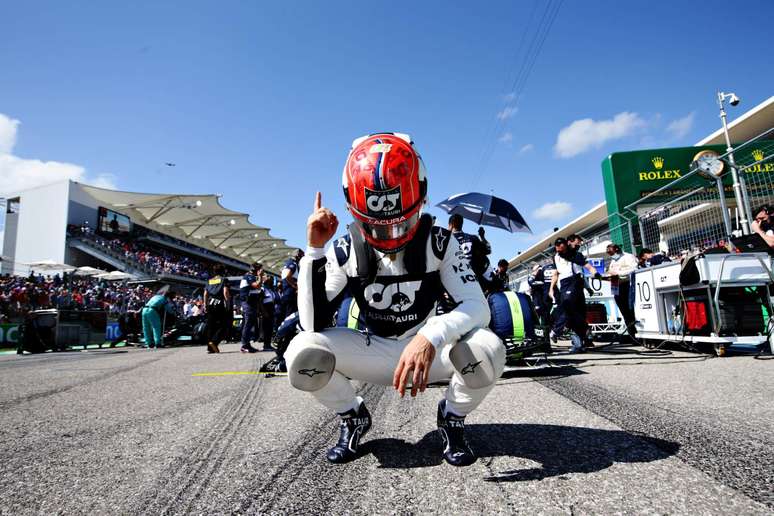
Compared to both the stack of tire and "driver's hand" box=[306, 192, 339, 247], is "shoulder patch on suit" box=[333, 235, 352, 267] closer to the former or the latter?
"driver's hand" box=[306, 192, 339, 247]

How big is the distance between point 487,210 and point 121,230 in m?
36.4

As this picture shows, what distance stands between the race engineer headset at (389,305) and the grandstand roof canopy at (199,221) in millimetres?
38046

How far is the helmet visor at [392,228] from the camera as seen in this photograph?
193 centimetres

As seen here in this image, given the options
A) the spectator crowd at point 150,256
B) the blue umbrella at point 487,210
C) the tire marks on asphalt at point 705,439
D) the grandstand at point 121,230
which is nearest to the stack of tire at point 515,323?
the tire marks on asphalt at point 705,439

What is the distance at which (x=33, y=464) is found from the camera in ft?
5.86

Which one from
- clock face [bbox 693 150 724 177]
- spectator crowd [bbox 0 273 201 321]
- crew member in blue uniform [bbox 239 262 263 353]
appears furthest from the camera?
spectator crowd [bbox 0 273 201 321]

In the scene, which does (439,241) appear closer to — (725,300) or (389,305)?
(389,305)

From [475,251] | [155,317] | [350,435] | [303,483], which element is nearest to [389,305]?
[350,435]

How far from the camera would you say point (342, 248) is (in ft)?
6.92

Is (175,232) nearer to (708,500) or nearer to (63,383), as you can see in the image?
(63,383)

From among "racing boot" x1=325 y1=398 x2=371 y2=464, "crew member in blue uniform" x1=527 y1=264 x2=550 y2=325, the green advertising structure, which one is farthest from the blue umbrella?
the green advertising structure

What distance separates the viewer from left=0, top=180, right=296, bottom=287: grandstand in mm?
30641

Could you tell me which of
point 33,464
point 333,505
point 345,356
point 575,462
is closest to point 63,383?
point 33,464

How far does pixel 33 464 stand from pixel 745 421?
3.44 meters
